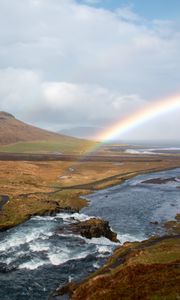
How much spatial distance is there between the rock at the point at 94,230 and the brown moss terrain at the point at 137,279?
12.7m

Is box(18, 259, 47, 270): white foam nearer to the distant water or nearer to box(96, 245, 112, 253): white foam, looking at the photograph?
box(96, 245, 112, 253): white foam

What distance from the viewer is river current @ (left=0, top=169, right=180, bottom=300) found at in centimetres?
4075

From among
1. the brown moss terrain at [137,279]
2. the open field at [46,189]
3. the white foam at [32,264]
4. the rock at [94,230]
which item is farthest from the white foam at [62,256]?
the open field at [46,189]

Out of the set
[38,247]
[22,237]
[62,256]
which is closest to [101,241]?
[62,256]

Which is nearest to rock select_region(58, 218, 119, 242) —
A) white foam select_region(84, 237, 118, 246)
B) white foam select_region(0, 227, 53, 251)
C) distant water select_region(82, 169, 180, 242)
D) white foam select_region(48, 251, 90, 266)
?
white foam select_region(84, 237, 118, 246)

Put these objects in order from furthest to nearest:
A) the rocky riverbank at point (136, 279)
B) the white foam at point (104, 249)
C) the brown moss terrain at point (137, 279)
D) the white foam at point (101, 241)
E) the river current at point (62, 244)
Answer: the white foam at point (101, 241) → the white foam at point (104, 249) → the river current at point (62, 244) → the rocky riverbank at point (136, 279) → the brown moss terrain at point (137, 279)

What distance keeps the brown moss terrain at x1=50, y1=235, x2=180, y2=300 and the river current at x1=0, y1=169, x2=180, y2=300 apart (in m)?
3.80

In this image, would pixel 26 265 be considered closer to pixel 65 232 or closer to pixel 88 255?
pixel 88 255

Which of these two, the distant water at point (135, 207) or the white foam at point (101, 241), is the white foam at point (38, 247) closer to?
the white foam at point (101, 241)

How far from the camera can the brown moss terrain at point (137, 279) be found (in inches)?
1171

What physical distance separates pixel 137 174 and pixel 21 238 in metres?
107

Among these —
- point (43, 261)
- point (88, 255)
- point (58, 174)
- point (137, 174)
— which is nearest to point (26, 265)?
point (43, 261)

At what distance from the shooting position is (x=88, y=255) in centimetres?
4934

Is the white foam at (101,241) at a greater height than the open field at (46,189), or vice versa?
the open field at (46,189)
